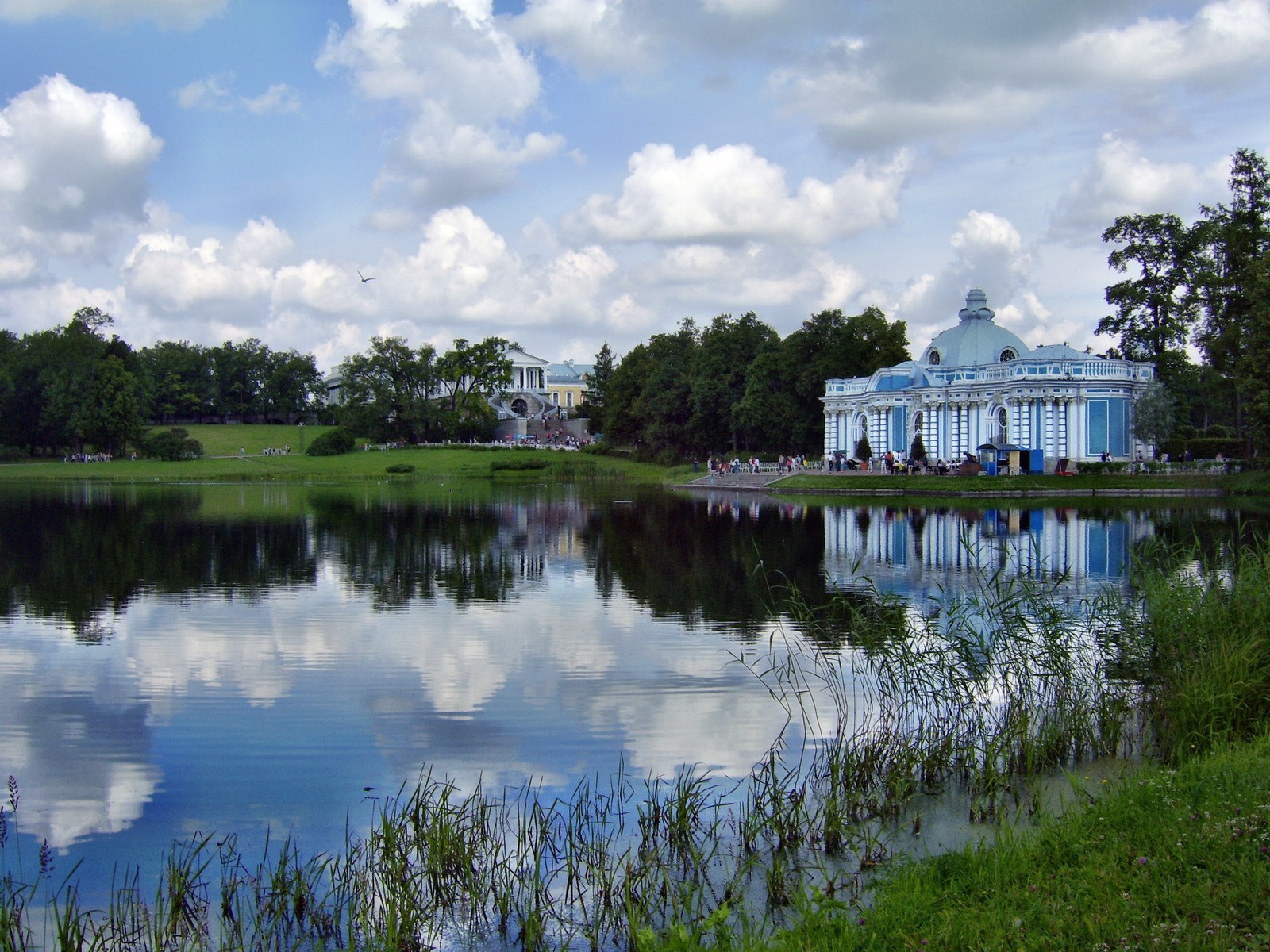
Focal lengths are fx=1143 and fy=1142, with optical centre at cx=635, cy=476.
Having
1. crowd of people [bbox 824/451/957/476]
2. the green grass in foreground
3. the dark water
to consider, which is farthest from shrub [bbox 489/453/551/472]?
the green grass in foreground

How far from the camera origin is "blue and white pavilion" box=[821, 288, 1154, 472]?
185 feet

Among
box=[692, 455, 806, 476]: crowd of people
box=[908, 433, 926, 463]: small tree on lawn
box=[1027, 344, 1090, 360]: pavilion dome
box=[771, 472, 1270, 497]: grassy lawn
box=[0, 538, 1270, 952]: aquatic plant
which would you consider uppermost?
box=[1027, 344, 1090, 360]: pavilion dome

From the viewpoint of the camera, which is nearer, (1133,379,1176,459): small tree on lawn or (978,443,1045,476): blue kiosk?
(1133,379,1176,459): small tree on lawn

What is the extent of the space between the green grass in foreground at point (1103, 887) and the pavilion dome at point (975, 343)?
191 ft

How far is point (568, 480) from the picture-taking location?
7156 cm

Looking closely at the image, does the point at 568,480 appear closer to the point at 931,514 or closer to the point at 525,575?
the point at 931,514

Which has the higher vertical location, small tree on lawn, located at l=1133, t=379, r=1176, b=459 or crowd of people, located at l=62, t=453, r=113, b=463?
small tree on lawn, located at l=1133, t=379, r=1176, b=459

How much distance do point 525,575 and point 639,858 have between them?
15.2 meters

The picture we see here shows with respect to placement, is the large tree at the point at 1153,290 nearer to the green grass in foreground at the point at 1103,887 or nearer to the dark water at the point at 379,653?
the dark water at the point at 379,653

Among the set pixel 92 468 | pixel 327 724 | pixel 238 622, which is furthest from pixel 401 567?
pixel 92 468

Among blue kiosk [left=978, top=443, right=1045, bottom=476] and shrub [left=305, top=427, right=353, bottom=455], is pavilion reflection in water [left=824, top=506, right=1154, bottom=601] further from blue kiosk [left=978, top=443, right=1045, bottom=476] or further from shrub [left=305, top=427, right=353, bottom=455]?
shrub [left=305, top=427, right=353, bottom=455]

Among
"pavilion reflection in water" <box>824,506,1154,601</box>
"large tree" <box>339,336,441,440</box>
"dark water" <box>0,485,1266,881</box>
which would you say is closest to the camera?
"dark water" <box>0,485,1266,881</box>

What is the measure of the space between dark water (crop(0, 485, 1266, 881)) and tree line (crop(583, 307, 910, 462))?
3695 centimetres

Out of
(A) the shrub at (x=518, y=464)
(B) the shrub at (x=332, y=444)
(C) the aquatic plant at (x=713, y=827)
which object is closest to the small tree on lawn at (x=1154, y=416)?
(A) the shrub at (x=518, y=464)
